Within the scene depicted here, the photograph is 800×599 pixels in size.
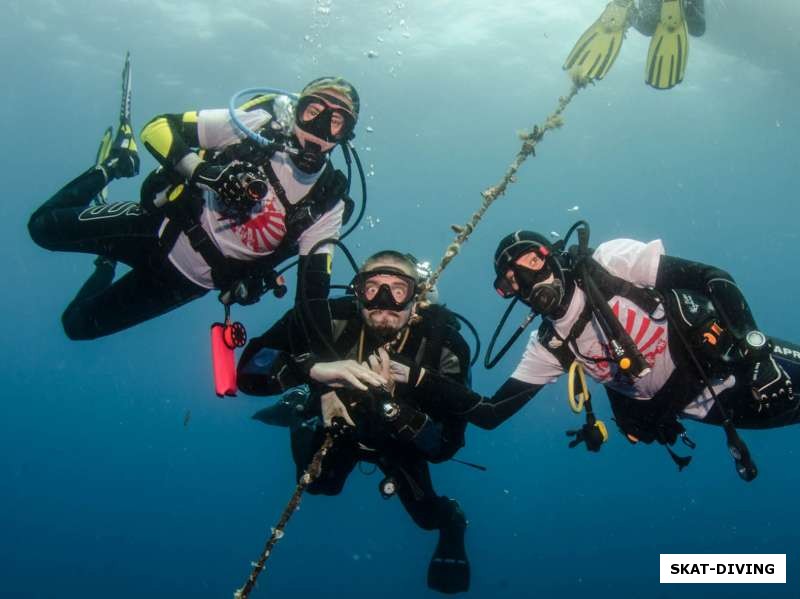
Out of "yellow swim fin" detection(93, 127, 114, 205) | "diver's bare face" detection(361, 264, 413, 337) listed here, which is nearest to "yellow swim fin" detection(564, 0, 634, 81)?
"diver's bare face" detection(361, 264, 413, 337)

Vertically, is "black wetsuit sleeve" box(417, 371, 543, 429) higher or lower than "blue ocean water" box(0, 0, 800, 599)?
lower

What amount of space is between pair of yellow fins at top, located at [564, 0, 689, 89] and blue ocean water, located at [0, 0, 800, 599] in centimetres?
500

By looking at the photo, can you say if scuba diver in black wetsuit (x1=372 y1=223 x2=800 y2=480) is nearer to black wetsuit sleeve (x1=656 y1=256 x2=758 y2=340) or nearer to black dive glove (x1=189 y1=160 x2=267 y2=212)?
black wetsuit sleeve (x1=656 y1=256 x2=758 y2=340)

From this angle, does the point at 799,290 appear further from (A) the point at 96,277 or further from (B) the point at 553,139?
(A) the point at 96,277

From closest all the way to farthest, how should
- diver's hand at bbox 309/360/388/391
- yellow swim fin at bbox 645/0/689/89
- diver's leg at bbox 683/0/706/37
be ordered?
diver's hand at bbox 309/360/388/391 < yellow swim fin at bbox 645/0/689/89 < diver's leg at bbox 683/0/706/37

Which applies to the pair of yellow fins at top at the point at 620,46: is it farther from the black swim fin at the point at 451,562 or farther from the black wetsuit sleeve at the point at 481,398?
the black swim fin at the point at 451,562

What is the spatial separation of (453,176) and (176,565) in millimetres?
40255

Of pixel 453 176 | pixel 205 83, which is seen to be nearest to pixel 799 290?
pixel 453 176

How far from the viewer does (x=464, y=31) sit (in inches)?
976

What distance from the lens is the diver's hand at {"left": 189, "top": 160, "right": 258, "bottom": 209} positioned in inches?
177

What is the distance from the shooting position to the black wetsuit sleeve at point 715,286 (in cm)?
391

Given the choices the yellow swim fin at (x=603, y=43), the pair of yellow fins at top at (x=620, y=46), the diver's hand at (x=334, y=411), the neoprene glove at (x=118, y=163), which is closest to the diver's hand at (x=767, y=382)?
the diver's hand at (x=334, y=411)

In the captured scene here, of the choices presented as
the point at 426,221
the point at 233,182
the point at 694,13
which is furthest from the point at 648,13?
the point at 426,221

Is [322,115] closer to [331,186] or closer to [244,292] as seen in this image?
[331,186]
